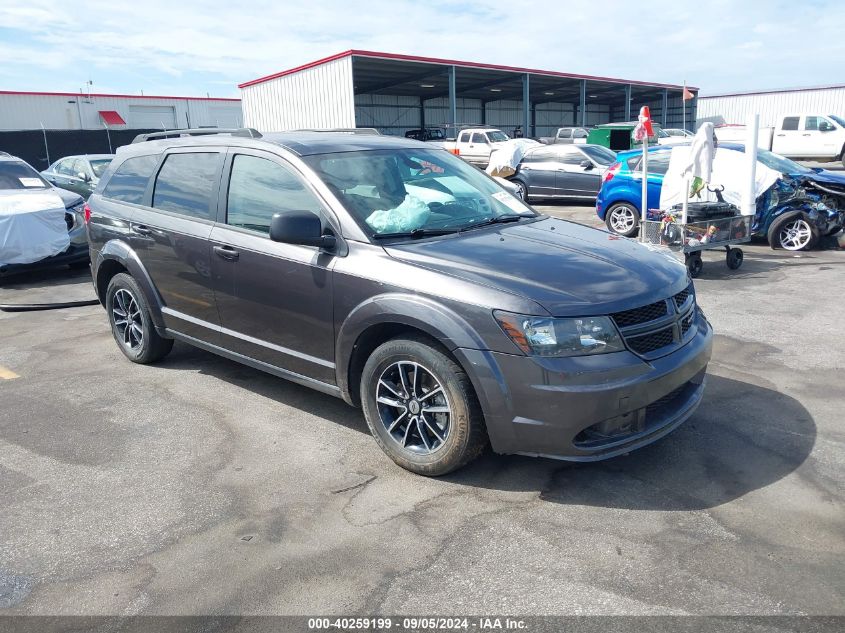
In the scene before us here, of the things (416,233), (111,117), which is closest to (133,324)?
(416,233)

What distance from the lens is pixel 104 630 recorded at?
2637mm

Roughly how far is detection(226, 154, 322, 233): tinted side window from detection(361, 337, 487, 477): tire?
3.55ft

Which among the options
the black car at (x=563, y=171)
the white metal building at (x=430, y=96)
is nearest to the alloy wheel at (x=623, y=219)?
the black car at (x=563, y=171)

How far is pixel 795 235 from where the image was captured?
10578 millimetres

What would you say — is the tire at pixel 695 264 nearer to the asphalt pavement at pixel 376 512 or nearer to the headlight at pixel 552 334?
the asphalt pavement at pixel 376 512

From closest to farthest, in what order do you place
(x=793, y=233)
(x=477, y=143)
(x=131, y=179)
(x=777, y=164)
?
(x=131, y=179) → (x=793, y=233) → (x=777, y=164) → (x=477, y=143)

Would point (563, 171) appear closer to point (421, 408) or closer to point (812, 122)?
point (421, 408)

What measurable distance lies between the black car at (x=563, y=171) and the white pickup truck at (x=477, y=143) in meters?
7.83

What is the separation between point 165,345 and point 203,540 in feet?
9.19

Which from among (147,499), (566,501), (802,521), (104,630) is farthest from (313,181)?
(802,521)

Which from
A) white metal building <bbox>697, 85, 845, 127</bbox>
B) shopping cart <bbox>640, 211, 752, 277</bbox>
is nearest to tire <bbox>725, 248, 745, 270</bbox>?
shopping cart <bbox>640, 211, 752, 277</bbox>

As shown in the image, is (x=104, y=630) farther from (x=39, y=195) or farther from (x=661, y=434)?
(x=39, y=195)

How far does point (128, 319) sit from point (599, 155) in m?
13.5

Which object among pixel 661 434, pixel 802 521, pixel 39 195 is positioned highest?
pixel 39 195
